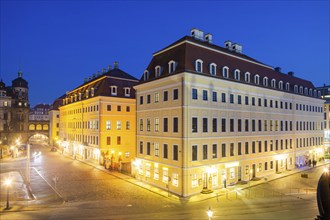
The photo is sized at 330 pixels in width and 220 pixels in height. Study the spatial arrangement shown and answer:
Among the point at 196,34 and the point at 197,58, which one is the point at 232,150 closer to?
the point at 197,58

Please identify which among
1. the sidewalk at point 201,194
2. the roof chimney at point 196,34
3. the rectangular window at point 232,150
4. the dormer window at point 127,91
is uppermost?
the roof chimney at point 196,34

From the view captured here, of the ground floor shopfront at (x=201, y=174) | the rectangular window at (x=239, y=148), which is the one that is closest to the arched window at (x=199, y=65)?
the ground floor shopfront at (x=201, y=174)

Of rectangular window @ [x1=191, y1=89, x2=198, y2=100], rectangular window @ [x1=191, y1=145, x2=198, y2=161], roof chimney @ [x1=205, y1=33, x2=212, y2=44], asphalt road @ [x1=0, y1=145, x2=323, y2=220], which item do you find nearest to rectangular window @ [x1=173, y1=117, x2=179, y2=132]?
rectangular window @ [x1=191, y1=145, x2=198, y2=161]

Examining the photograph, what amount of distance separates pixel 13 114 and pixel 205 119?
80.9 meters

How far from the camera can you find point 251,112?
37594 mm

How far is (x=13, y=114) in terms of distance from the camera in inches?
3452

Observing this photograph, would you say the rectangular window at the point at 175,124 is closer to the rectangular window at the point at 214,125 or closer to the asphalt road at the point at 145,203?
the rectangular window at the point at 214,125

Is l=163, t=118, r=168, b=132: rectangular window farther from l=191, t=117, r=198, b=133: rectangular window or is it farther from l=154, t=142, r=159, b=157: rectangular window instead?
l=191, t=117, r=198, b=133: rectangular window

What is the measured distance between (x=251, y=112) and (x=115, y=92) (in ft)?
91.9

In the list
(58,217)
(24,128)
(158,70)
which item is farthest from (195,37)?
(24,128)

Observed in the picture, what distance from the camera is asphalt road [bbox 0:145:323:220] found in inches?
863

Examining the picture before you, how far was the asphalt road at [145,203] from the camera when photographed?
21.9 meters

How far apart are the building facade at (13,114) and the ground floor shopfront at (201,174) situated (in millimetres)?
62523

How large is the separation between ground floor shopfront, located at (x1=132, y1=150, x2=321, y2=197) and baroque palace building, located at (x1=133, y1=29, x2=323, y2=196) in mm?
109
